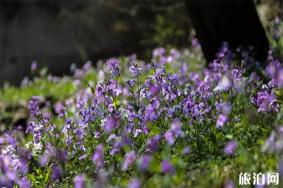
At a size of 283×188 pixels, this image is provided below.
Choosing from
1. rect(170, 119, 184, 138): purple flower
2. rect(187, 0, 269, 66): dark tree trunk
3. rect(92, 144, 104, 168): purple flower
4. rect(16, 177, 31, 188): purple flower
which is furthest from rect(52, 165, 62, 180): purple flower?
rect(187, 0, 269, 66): dark tree trunk

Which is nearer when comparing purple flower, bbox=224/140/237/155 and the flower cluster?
purple flower, bbox=224/140/237/155

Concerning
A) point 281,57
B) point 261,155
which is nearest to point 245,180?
point 261,155

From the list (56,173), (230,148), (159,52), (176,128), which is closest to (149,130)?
(56,173)

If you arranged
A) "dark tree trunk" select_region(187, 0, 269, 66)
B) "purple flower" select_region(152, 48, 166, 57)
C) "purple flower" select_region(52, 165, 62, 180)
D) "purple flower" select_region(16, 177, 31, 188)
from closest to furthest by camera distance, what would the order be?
1. "purple flower" select_region(16, 177, 31, 188)
2. "purple flower" select_region(52, 165, 62, 180)
3. "dark tree trunk" select_region(187, 0, 269, 66)
4. "purple flower" select_region(152, 48, 166, 57)

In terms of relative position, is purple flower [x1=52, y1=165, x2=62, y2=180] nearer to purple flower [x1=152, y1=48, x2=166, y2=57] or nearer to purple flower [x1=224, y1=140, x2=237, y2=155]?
purple flower [x1=224, y1=140, x2=237, y2=155]

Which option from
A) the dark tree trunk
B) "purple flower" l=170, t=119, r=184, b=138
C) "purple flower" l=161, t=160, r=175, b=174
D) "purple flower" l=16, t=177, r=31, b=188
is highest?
the dark tree trunk

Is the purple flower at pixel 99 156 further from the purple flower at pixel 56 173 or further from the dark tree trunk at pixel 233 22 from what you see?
the dark tree trunk at pixel 233 22
